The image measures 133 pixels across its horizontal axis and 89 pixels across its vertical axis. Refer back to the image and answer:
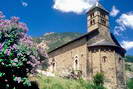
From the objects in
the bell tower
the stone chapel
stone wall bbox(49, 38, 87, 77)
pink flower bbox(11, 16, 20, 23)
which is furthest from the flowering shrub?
the bell tower

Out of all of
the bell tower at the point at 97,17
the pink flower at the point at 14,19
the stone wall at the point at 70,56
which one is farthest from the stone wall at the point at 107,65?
the pink flower at the point at 14,19

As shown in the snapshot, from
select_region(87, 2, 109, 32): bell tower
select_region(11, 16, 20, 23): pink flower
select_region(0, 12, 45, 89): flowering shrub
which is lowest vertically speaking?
select_region(0, 12, 45, 89): flowering shrub

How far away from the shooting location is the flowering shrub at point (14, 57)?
1392 cm

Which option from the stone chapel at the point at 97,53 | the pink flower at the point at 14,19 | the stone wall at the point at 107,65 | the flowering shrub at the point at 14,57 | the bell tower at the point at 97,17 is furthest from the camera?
the bell tower at the point at 97,17

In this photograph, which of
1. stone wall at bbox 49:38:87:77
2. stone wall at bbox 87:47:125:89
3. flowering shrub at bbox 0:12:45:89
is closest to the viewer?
flowering shrub at bbox 0:12:45:89

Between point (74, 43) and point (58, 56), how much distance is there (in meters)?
5.78

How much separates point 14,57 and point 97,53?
22.3m

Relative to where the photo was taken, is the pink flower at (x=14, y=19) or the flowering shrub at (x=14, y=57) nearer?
the flowering shrub at (x=14, y=57)

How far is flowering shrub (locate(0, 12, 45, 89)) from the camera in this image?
45.7 ft

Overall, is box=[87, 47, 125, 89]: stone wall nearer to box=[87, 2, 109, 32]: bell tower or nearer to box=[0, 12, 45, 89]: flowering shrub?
box=[87, 2, 109, 32]: bell tower

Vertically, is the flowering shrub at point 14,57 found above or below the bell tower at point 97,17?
below

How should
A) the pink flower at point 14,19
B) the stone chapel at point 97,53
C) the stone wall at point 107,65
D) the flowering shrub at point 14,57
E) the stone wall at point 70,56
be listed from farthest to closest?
1. the stone wall at point 70,56
2. the stone chapel at point 97,53
3. the stone wall at point 107,65
4. the pink flower at point 14,19
5. the flowering shrub at point 14,57

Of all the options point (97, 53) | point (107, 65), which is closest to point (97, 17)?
point (97, 53)

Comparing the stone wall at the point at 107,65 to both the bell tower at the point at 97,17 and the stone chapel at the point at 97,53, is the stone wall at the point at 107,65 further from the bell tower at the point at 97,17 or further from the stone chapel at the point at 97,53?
the bell tower at the point at 97,17
